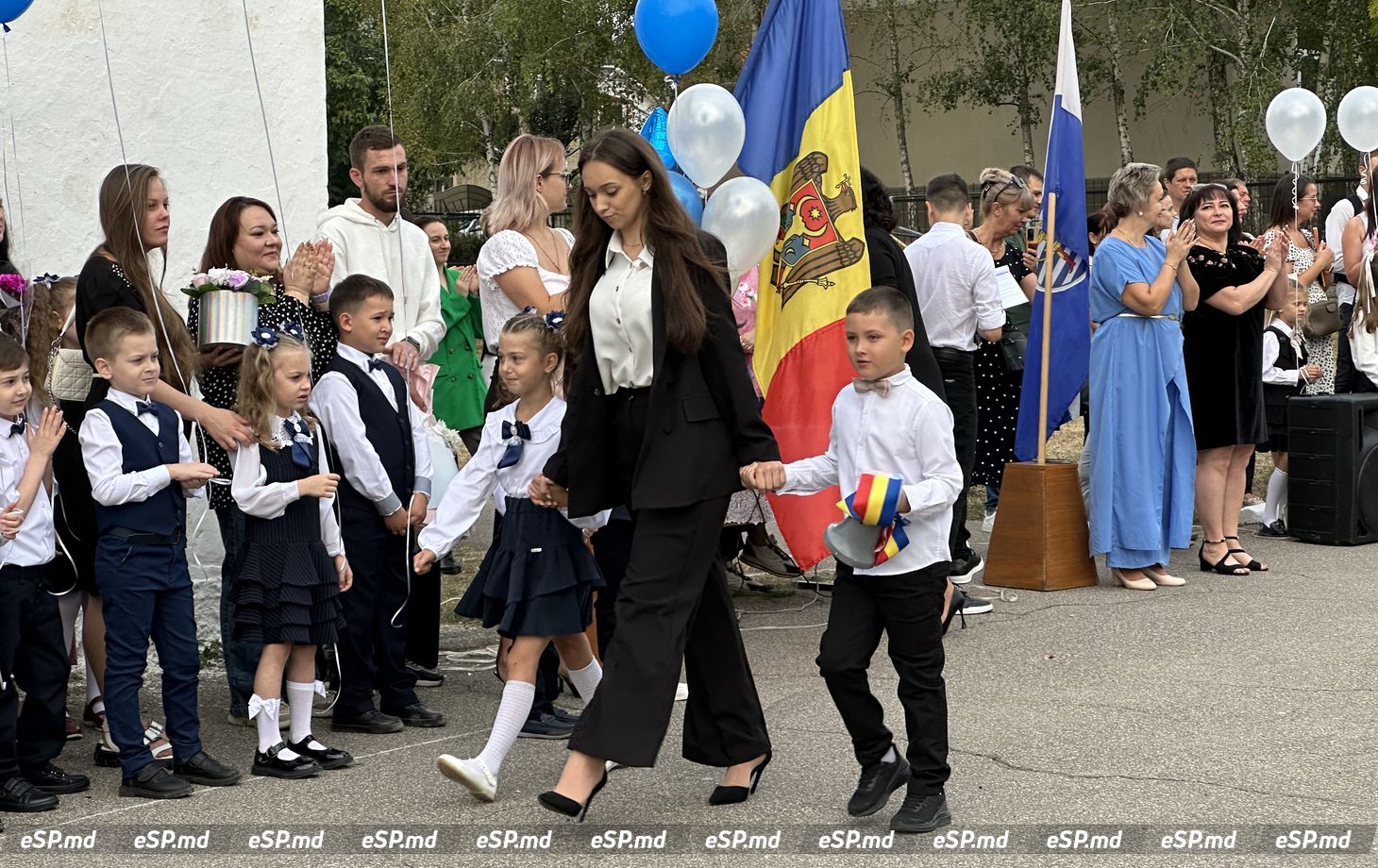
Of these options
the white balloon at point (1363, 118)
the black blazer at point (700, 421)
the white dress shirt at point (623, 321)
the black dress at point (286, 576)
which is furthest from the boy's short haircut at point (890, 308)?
the white balloon at point (1363, 118)

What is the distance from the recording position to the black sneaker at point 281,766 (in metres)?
5.19

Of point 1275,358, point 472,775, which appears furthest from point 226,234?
point 1275,358

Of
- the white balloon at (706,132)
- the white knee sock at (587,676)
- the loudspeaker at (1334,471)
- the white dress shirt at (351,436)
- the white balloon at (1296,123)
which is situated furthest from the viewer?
the white balloon at (1296,123)

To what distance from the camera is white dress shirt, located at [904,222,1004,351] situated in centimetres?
784

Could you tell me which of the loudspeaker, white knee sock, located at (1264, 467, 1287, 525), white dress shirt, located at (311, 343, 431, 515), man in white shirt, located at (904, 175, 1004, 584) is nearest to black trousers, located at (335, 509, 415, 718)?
white dress shirt, located at (311, 343, 431, 515)

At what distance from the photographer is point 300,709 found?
211 inches

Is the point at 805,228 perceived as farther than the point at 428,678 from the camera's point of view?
Yes

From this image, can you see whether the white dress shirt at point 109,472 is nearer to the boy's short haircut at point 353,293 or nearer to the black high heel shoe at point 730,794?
the boy's short haircut at point 353,293

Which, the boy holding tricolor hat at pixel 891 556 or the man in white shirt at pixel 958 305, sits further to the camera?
the man in white shirt at pixel 958 305

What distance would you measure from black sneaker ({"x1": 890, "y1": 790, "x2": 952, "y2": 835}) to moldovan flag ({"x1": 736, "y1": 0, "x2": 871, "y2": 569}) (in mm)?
2884

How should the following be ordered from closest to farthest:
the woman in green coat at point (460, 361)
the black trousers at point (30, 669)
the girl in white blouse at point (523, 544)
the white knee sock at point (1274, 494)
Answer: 1. the black trousers at point (30, 669)
2. the girl in white blouse at point (523, 544)
3. the woman in green coat at point (460, 361)
4. the white knee sock at point (1274, 494)

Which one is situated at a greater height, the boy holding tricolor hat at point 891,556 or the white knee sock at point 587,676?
the boy holding tricolor hat at point 891,556

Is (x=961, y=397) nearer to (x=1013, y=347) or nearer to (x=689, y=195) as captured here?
(x=689, y=195)

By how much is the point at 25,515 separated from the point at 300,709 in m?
1.07
